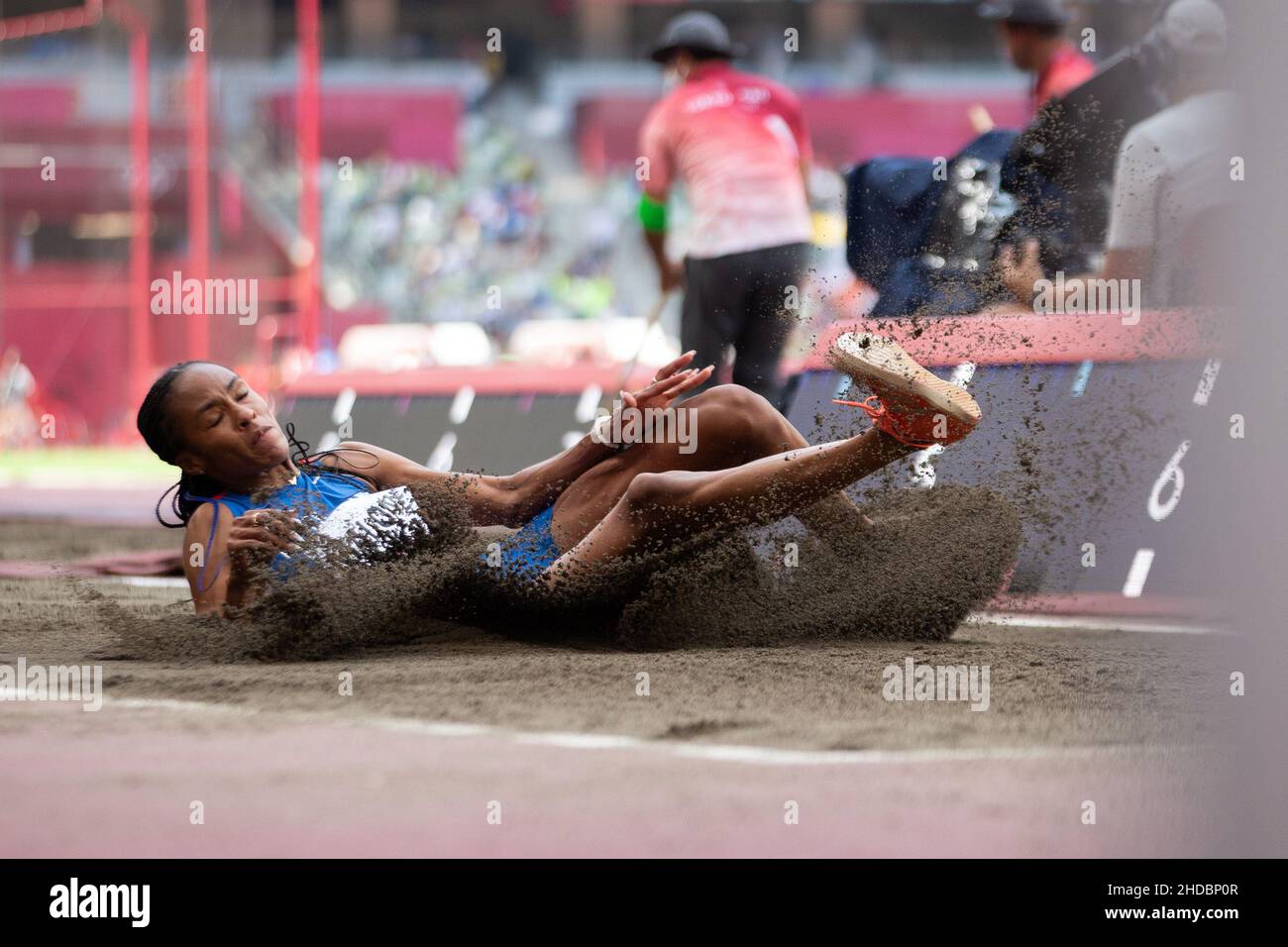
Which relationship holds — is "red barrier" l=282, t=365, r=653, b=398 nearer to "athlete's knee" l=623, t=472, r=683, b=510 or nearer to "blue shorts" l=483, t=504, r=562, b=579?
"blue shorts" l=483, t=504, r=562, b=579

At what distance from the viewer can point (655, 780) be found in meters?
2.44

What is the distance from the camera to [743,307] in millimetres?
6152

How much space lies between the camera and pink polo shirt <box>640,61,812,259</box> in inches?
242

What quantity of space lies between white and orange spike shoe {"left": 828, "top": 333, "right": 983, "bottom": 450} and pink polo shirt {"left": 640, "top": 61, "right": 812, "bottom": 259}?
2.99 meters

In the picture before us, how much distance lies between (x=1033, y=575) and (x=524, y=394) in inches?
146

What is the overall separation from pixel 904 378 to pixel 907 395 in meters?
0.04

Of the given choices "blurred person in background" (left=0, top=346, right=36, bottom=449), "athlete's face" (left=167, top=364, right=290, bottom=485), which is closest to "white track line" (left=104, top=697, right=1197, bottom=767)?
"athlete's face" (left=167, top=364, right=290, bottom=485)

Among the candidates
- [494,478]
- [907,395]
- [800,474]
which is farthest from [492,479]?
[907,395]

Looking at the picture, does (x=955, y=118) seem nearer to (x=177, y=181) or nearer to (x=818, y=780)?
(x=177, y=181)

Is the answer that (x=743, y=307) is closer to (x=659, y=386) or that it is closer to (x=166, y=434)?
(x=659, y=386)

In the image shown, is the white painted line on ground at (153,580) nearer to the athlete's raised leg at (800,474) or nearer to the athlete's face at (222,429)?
the athlete's face at (222,429)

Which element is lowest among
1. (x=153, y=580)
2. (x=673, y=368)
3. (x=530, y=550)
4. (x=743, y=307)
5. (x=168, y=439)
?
(x=153, y=580)

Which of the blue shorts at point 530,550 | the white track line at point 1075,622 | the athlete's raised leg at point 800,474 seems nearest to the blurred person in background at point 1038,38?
the white track line at point 1075,622

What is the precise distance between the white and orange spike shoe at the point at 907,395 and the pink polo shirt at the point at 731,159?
2.99 m
